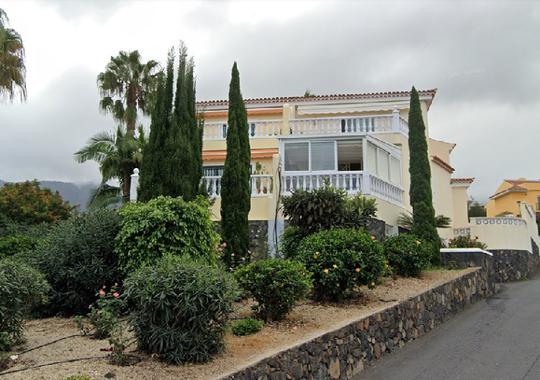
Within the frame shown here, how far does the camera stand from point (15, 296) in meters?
7.58

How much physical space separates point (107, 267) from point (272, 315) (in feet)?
11.1

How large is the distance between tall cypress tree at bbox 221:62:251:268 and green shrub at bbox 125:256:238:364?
5781 mm

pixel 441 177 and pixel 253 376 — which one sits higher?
pixel 441 177

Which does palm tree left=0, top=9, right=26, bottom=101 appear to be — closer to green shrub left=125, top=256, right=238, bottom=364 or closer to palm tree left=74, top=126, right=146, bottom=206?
palm tree left=74, top=126, right=146, bottom=206

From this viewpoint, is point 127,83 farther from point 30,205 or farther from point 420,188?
point 420,188

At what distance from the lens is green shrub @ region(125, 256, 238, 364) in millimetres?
7020

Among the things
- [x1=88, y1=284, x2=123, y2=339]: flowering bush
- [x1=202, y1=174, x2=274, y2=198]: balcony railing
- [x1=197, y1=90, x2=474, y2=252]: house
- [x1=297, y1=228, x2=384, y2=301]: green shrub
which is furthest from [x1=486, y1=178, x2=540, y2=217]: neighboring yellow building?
[x1=88, y1=284, x2=123, y2=339]: flowering bush

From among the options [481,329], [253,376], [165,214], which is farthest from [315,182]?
[253,376]

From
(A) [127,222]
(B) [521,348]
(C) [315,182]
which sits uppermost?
(C) [315,182]

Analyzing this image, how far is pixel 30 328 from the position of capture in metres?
9.59

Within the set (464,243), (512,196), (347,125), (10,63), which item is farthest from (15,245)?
(512,196)

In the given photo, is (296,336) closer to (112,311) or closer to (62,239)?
(112,311)

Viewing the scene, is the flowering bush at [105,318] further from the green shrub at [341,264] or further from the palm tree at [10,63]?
the palm tree at [10,63]

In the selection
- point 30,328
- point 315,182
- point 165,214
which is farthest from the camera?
point 315,182
